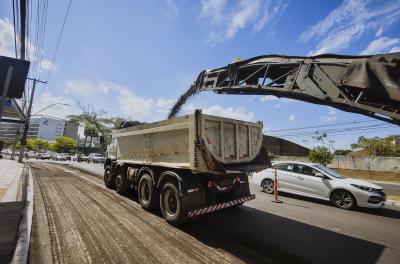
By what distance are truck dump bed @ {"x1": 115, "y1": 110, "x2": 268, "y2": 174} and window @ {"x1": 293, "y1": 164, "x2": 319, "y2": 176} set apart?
3.45 m

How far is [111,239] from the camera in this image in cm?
481

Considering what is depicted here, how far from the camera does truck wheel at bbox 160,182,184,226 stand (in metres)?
5.61

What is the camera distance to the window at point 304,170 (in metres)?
9.61

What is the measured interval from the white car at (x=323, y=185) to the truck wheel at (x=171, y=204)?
5.86 m

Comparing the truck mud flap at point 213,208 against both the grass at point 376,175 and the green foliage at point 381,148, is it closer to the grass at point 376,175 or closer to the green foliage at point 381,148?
the grass at point 376,175

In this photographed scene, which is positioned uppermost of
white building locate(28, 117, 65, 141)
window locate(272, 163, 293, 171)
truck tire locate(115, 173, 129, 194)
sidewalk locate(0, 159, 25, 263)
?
white building locate(28, 117, 65, 141)

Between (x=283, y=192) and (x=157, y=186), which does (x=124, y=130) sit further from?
(x=283, y=192)

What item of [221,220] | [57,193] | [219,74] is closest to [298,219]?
[221,220]

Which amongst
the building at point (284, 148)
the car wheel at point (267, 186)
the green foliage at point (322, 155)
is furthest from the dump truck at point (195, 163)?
the building at point (284, 148)

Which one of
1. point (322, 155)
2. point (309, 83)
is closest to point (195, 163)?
point (309, 83)

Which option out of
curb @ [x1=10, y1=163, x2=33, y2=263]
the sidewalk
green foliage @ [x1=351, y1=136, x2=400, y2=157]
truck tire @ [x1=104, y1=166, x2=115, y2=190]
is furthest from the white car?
green foliage @ [x1=351, y1=136, x2=400, y2=157]

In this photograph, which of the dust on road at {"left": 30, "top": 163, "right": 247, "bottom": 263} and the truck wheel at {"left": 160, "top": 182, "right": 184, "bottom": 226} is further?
the truck wheel at {"left": 160, "top": 182, "right": 184, "bottom": 226}

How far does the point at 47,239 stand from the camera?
4.70 metres

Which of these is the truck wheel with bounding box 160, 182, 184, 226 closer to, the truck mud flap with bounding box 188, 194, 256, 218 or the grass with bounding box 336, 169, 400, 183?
the truck mud flap with bounding box 188, 194, 256, 218
